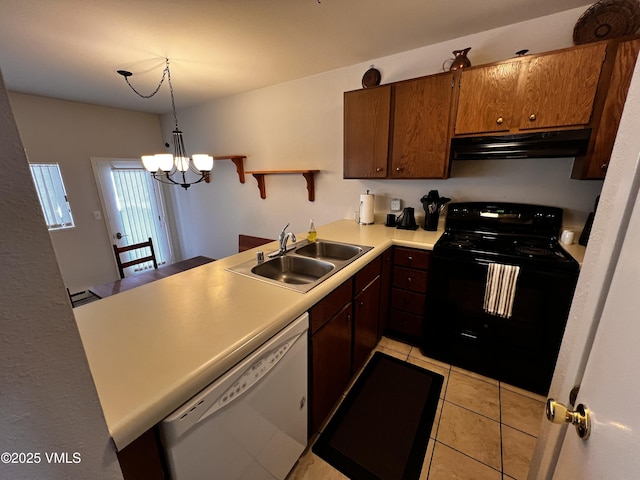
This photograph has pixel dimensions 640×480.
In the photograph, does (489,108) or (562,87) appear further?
(489,108)

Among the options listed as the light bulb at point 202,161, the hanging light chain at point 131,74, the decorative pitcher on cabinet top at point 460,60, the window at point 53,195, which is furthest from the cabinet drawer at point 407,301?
the window at point 53,195

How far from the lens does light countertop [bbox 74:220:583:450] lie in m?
0.65

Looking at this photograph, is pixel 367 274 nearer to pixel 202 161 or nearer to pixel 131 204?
pixel 202 161

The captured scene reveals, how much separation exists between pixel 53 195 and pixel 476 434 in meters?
4.74

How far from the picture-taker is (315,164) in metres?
2.87

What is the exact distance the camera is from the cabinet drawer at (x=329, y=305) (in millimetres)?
1233

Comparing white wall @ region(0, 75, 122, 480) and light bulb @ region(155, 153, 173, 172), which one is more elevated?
light bulb @ region(155, 153, 173, 172)

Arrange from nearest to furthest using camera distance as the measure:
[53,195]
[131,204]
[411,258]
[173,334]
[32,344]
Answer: [32,344], [173,334], [411,258], [53,195], [131,204]

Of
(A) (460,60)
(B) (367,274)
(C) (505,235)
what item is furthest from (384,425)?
(A) (460,60)

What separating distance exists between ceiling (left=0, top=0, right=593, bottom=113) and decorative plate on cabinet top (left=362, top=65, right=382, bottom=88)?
0.42 feet

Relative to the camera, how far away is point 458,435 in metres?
1.51

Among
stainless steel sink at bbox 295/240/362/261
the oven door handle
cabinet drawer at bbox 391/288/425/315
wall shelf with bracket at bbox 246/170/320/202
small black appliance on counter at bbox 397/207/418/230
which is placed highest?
wall shelf with bracket at bbox 246/170/320/202

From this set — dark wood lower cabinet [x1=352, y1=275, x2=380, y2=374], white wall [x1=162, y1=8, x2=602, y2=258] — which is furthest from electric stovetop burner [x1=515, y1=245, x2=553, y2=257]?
dark wood lower cabinet [x1=352, y1=275, x2=380, y2=374]

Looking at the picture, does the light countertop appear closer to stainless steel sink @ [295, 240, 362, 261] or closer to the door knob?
stainless steel sink @ [295, 240, 362, 261]
